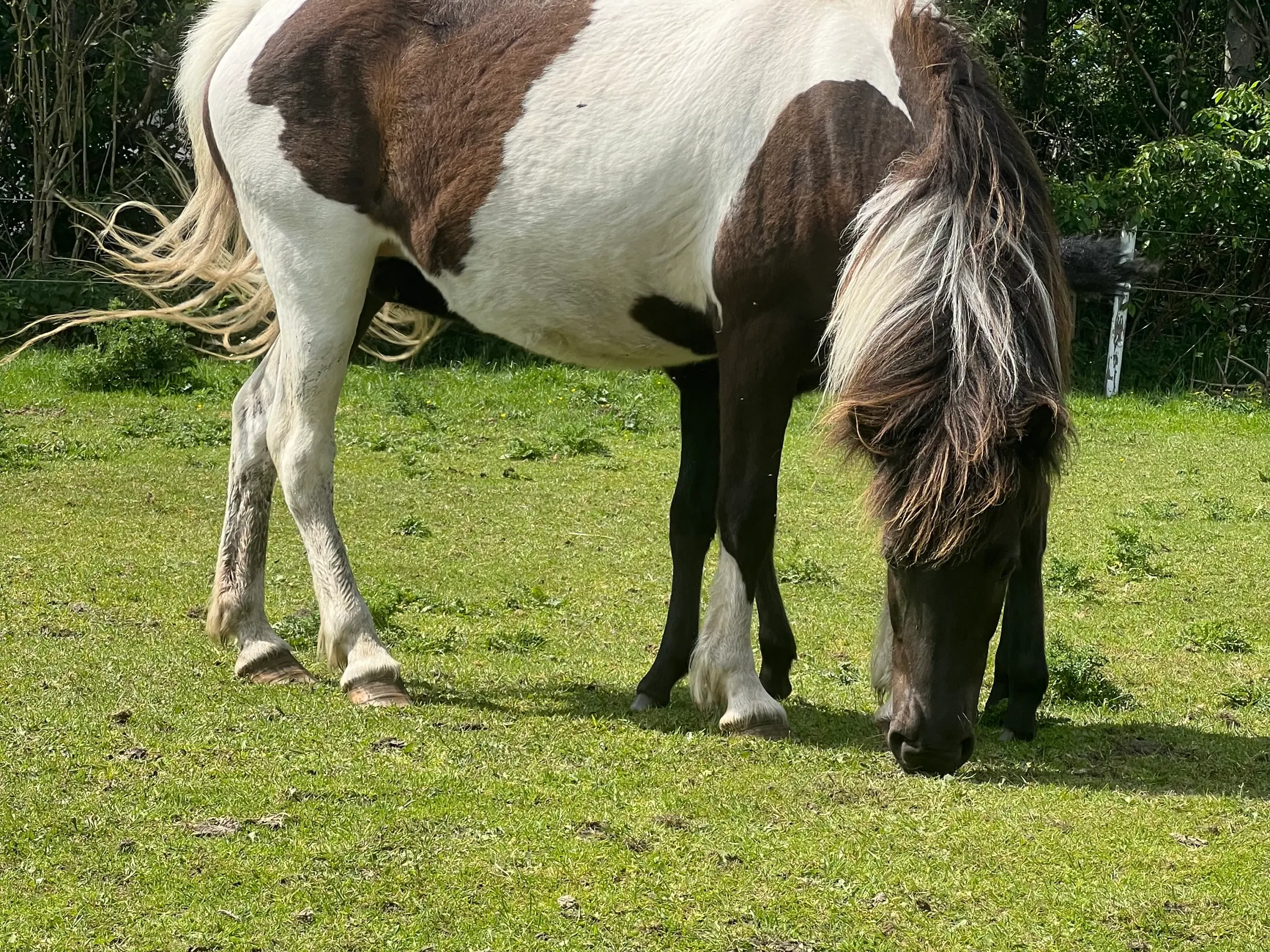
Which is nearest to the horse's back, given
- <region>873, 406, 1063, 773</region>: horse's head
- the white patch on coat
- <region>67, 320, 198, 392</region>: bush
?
the white patch on coat

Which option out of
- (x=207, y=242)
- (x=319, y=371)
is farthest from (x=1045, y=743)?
(x=207, y=242)

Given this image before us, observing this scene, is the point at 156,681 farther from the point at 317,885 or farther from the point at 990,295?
the point at 990,295

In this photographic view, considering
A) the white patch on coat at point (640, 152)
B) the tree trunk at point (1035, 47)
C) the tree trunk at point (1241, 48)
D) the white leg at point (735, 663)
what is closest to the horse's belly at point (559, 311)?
the white patch on coat at point (640, 152)

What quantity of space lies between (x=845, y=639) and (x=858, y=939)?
10.5 ft

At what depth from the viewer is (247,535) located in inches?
220

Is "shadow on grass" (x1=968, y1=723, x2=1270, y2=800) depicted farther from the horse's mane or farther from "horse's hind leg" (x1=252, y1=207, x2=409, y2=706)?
"horse's hind leg" (x1=252, y1=207, x2=409, y2=706)

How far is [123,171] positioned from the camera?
49.9 ft

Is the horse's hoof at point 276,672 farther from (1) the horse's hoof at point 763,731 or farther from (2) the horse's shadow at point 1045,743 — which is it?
(1) the horse's hoof at point 763,731

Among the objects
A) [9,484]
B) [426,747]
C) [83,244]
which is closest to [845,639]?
[426,747]

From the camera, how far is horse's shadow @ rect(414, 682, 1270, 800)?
4312mm

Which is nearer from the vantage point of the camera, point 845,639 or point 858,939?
point 858,939

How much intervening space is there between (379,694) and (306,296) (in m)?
1.46

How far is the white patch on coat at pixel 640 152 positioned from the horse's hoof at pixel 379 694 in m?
1.31

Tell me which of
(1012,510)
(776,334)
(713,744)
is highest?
(776,334)
